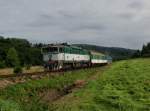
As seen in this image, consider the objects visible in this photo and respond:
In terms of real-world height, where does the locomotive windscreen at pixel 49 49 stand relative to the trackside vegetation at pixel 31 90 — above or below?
above

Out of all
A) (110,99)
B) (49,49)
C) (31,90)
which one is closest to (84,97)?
(110,99)

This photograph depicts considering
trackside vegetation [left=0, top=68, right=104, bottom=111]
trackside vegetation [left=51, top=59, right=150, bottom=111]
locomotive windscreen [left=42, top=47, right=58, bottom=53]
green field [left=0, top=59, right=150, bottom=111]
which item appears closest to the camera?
green field [left=0, top=59, right=150, bottom=111]

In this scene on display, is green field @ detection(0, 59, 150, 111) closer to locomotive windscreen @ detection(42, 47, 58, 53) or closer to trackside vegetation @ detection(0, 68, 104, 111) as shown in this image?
trackside vegetation @ detection(0, 68, 104, 111)

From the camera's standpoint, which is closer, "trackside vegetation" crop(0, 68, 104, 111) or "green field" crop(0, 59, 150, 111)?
"green field" crop(0, 59, 150, 111)

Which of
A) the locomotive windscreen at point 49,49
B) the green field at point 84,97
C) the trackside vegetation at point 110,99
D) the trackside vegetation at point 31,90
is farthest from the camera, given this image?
the locomotive windscreen at point 49,49

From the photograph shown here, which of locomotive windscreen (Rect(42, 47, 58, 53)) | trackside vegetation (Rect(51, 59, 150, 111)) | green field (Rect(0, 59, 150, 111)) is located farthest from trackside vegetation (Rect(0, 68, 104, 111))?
locomotive windscreen (Rect(42, 47, 58, 53))

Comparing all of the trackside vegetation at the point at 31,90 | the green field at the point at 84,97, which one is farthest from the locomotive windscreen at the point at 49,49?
the green field at the point at 84,97

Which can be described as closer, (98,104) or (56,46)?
(98,104)

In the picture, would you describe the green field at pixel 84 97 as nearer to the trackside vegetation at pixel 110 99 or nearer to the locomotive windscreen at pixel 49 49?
the trackside vegetation at pixel 110 99

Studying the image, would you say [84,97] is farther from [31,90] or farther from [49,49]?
[49,49]

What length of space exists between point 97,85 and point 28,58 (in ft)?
370

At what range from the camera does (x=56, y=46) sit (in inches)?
2158

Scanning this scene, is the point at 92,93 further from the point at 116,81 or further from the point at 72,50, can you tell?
the point at 72,50

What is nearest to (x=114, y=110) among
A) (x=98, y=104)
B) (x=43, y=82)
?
(x=98, y=104)
